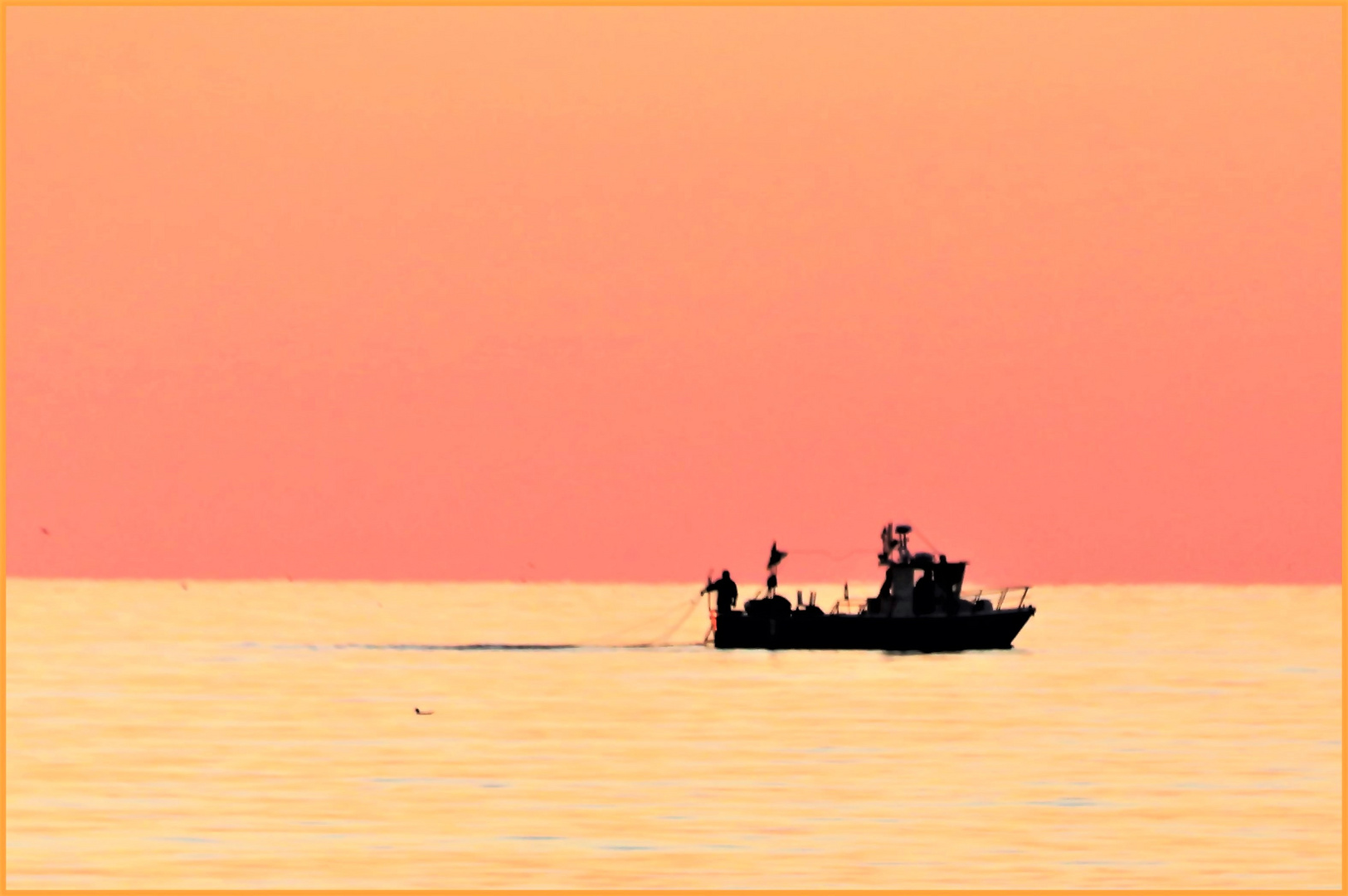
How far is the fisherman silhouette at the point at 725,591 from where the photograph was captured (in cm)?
11269

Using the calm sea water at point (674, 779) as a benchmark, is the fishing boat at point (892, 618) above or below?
above

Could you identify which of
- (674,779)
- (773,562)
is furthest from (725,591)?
(674,779)

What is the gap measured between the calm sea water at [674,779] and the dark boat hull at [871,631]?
571cm

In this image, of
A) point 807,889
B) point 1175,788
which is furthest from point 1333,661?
point 807,889

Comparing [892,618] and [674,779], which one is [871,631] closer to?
A: [892,618]

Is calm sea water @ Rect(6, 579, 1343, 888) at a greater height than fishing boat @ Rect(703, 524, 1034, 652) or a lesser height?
lesser

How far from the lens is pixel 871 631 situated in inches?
4350

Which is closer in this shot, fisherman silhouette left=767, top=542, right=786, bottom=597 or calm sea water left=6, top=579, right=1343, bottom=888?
calm sea water left=6, top=579, right=1343, bottom=888

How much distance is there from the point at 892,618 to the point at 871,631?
1604mm

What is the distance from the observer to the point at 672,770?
2170 inches

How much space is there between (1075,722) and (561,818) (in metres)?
31.0

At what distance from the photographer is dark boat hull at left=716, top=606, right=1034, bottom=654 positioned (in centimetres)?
10962

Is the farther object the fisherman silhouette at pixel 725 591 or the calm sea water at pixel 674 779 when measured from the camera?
the fisherman silhouette at pixel 725 591

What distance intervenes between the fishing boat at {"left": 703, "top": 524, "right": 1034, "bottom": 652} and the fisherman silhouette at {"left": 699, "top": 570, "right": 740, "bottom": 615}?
66 mm
